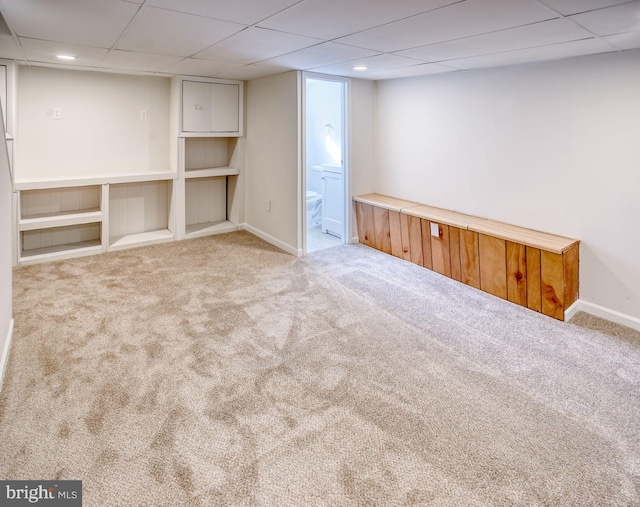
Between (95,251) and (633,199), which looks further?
(95,251)

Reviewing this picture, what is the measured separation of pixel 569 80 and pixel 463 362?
2.28 meters

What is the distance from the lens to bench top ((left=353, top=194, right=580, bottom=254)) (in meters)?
3.10

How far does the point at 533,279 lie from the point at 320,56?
2420 millimetres

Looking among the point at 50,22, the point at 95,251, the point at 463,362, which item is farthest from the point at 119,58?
the point at 463,362

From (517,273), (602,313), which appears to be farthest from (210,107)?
(602,313)

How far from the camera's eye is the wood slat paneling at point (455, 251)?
3740 millimetres

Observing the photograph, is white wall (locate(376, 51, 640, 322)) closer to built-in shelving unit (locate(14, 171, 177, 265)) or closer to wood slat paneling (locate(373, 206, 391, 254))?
wood slat paneling (locate(373, 206, 391, 254))

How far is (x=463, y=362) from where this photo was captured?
8.13ft

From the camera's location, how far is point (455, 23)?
7.09 feet

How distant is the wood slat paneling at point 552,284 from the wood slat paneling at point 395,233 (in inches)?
62.2

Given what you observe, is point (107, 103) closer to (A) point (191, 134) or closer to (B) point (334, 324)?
(A) point (191, 134)

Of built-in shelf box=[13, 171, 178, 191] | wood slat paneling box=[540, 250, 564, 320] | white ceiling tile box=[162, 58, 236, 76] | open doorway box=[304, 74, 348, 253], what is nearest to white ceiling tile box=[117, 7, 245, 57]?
white ceiling tile box=[162, 58, 236, 76]

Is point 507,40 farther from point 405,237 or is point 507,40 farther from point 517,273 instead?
point 405,237

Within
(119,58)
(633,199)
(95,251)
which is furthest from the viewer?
(95,251)
